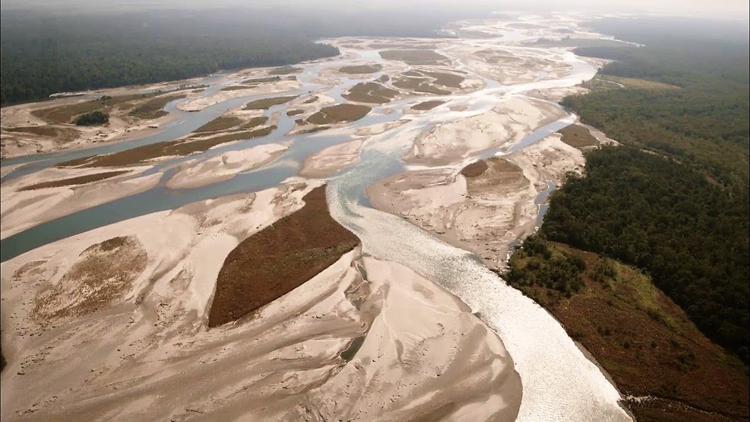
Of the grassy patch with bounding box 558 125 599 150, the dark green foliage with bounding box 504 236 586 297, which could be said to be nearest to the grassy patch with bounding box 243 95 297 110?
the grassy patch with bounding box 558 125 599 150

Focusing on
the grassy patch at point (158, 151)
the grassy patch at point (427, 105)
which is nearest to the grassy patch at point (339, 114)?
the grassy patch at point (427, 105)

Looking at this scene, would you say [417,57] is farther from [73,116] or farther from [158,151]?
[158,151]

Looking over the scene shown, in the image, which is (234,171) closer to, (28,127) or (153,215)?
(153,215)

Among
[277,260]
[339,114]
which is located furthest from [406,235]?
[339,114]

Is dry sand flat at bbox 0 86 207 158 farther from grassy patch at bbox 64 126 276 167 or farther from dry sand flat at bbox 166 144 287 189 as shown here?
dry sand flat at bbox 166 144 287 189

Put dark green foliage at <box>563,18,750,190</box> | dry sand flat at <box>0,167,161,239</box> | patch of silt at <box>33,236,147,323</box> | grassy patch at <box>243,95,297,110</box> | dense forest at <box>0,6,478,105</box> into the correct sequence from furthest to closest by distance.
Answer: dense forest at <box>0,6,478,105</box> → grassy patch at <box>243,95,297,110</box> → dark green foliage at <box>563,18,750,190</box> → dry sand flat at <box>0,167,161,239</box> → patch of silt at <box>33,236,147,323</box>

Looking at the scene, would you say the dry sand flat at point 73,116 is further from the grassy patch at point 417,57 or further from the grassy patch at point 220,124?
the grassy patch at point 417,57
